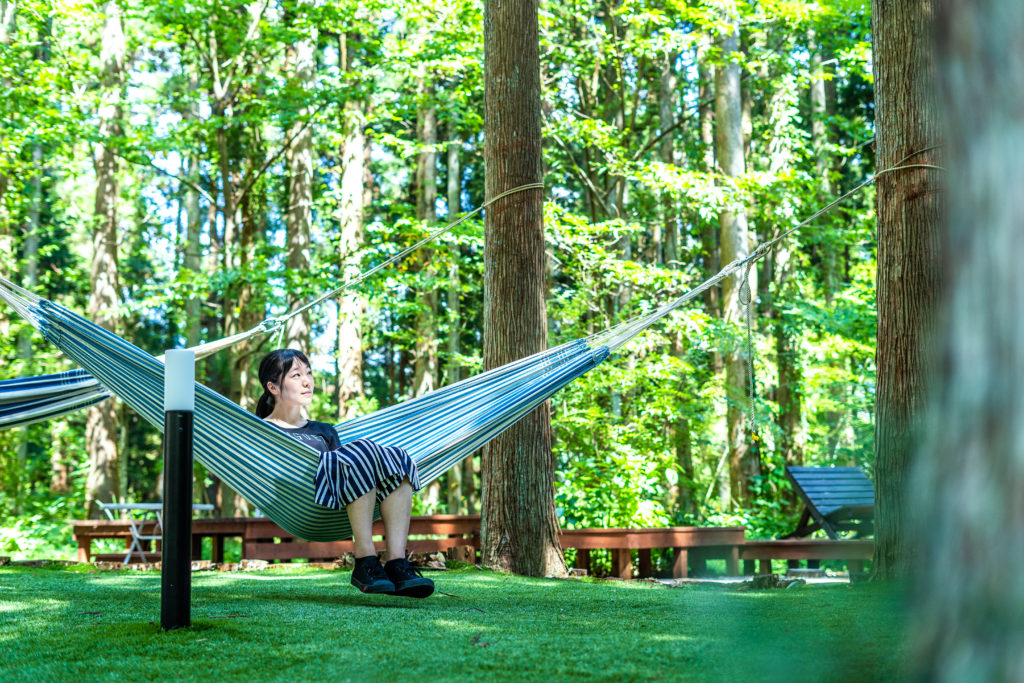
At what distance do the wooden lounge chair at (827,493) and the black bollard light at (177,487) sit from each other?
3.74 meters

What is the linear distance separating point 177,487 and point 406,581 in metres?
0.75

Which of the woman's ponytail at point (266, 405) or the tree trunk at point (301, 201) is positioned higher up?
the tree trunk at point (301, 201)

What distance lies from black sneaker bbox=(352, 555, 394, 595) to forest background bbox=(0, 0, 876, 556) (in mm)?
3310

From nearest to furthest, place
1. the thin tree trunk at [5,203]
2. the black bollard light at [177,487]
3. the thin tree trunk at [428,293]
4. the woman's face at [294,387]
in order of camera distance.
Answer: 1. the black bollard light at [177,487]
2. the woman's face at [294,387]
3. the thin tree trunk at [5,203]
4. the thin tree trunk at [428,293]

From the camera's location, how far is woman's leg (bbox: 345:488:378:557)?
2.56 meters

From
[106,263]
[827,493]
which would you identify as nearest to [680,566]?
[827,493]

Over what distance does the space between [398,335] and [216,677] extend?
25.2 feet

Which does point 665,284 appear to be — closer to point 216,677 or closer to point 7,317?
point 216,677

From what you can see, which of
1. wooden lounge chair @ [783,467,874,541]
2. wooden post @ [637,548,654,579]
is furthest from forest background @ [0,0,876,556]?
wooden post @ [637,548,654,579]

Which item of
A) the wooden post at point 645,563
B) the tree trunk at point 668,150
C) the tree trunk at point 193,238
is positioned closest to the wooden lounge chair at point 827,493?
the wooden post at point 645,563

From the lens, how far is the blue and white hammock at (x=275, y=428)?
2.58 metres

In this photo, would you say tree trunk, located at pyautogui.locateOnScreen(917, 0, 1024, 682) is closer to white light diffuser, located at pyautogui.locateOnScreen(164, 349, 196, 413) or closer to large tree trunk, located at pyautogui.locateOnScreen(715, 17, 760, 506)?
white light diffuser, located at pyautogui.locateOnScreen(164, 349, 196, 413)

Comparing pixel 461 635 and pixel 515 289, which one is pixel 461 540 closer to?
pixel 515 289

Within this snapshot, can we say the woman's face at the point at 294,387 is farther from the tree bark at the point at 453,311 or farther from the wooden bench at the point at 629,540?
the tree bark at the point at 453,311
